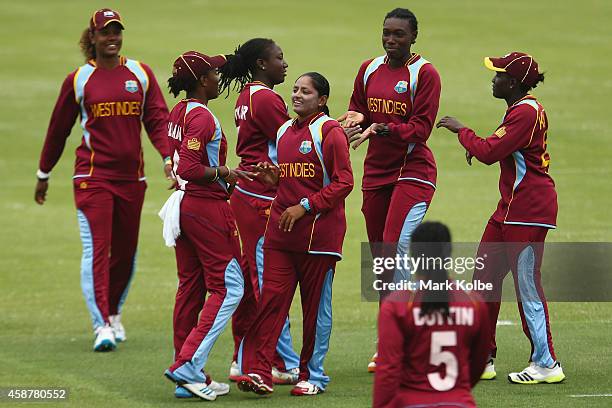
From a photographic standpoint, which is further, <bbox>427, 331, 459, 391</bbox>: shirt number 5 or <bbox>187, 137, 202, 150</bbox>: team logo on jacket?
<bbox>187, 137, 202, 150</bbox>: team logo on jacket

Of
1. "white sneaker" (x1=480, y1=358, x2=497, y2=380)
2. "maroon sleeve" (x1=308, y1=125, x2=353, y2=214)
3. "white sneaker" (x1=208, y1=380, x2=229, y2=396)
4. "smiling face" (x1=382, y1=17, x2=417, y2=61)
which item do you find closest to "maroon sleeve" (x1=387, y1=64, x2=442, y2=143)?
"smiling face" (x1=382, y1=17, x2=417, y2=61)

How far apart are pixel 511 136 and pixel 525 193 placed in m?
0.43

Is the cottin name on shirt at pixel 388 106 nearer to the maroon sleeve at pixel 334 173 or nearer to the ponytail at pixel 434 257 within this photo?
the maroon sleeve at pixel 334 173

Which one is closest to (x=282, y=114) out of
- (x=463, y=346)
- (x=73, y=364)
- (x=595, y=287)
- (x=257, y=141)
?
(x=257, y=141)

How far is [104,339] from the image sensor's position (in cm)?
1047

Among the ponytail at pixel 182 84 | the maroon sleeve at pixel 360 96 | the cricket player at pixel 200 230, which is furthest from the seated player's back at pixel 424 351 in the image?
the maroon sleeve at pixel 360 96

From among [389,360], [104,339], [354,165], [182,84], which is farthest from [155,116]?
[354,165]

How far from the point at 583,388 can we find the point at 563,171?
1193 centimetres

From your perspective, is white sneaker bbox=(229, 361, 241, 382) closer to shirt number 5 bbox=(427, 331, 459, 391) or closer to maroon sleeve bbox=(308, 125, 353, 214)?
maroon sleeve bbox=(308, 125, 353, 214)

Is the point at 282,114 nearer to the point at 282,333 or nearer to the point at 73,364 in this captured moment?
the point at 282,333

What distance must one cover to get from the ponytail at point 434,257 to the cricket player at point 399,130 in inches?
130

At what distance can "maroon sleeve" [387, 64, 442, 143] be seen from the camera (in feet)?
30.1

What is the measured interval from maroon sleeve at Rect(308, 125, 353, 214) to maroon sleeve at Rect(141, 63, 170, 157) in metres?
2.92

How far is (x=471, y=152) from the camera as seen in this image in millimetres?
8945
